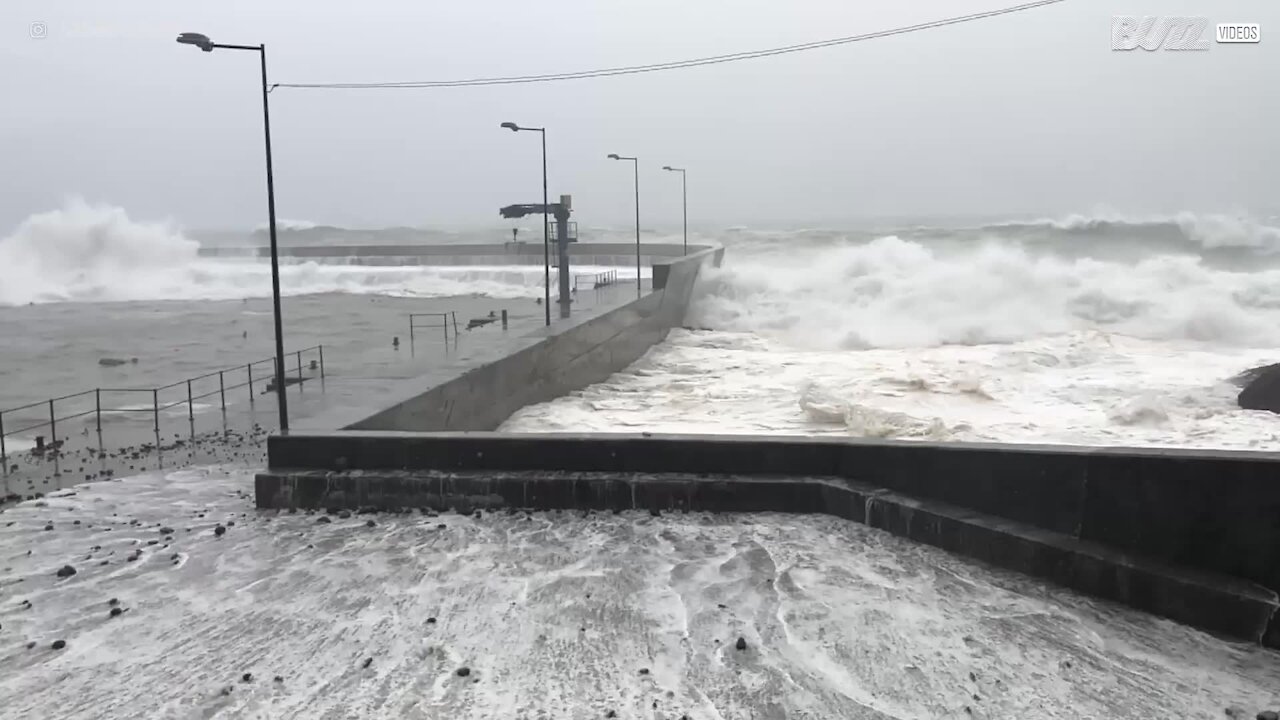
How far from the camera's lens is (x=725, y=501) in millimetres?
11125

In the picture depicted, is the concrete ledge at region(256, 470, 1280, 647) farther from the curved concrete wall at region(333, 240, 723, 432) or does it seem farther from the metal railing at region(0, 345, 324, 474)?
the metal railing at region(0, 345, 324, 474)

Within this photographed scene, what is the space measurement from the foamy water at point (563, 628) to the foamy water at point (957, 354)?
21.9 feet

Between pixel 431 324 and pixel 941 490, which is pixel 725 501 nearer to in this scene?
pixel 941 490

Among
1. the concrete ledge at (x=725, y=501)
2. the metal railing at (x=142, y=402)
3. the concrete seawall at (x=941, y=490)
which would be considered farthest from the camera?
the metal railing at (x=142, y=402)

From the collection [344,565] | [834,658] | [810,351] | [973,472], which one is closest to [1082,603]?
[973,472]

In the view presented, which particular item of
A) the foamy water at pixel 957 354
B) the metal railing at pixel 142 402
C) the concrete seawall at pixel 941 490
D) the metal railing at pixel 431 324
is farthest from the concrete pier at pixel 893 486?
the metal railing at pixel 431 324

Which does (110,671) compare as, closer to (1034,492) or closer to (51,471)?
(51,471)

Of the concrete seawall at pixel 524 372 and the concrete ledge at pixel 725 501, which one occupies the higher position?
the concrete seawall at pixel 524 372

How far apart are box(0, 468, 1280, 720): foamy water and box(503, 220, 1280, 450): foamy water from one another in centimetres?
668

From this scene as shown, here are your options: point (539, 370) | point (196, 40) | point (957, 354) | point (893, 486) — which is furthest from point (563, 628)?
point (957, 354)

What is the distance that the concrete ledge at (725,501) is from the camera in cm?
861

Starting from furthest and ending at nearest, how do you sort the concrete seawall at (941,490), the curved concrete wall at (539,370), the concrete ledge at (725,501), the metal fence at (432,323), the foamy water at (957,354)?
the metal fence at (432,323) < the foamy water at (957,354) < the curved concrete wall at (539,370) < the concrete ledge at (725,501) < the concrete seawall at (941,490)

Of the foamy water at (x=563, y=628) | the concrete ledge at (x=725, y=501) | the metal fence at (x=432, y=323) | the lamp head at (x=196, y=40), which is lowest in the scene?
the foamy water at (x=563, y=628)

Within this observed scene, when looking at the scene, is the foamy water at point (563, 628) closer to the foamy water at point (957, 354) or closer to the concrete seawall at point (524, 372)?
the concrete seawall at point (524, 372)
